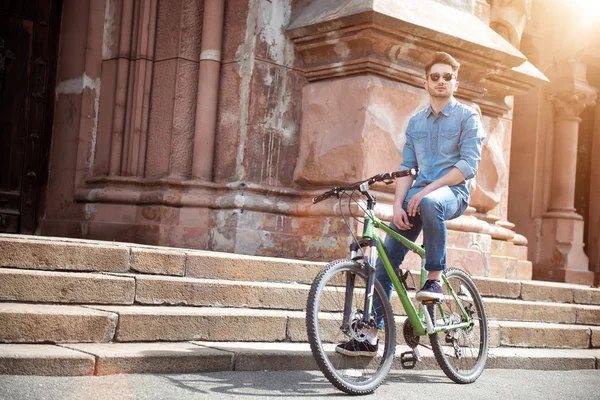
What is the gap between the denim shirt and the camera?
5250 millimetres

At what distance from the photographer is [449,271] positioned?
5.60m

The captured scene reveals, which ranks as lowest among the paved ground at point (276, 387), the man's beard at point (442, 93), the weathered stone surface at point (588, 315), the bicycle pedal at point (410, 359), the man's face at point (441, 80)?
the paved ground at point (276, 387)

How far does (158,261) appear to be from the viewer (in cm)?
573

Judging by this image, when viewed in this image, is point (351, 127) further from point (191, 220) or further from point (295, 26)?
point (191, 220)

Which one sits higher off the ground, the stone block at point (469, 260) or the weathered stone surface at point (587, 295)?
the stone block at point (469, 260)

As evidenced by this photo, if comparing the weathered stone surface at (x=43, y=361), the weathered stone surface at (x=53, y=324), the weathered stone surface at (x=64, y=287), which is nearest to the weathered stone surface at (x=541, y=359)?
the weathered stone surface at (x=64, y=287)

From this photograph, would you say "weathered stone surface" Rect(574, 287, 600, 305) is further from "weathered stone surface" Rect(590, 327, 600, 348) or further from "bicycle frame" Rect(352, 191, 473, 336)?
"bicycle frame" Rect(352, 191, 473, 336)

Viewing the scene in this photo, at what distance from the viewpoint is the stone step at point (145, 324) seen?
460 cm

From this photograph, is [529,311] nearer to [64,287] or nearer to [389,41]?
[389,41]

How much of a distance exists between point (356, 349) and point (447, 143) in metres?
1.36

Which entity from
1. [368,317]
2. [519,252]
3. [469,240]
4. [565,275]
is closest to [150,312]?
[368,317]

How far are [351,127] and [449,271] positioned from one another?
2.16m

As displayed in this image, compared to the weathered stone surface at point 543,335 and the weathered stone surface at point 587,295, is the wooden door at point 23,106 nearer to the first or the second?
the weathered stone surface at point 543,335

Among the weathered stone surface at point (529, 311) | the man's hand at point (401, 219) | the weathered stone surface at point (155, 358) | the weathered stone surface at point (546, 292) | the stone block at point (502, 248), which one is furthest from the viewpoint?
the stone block at point (502, 248)
